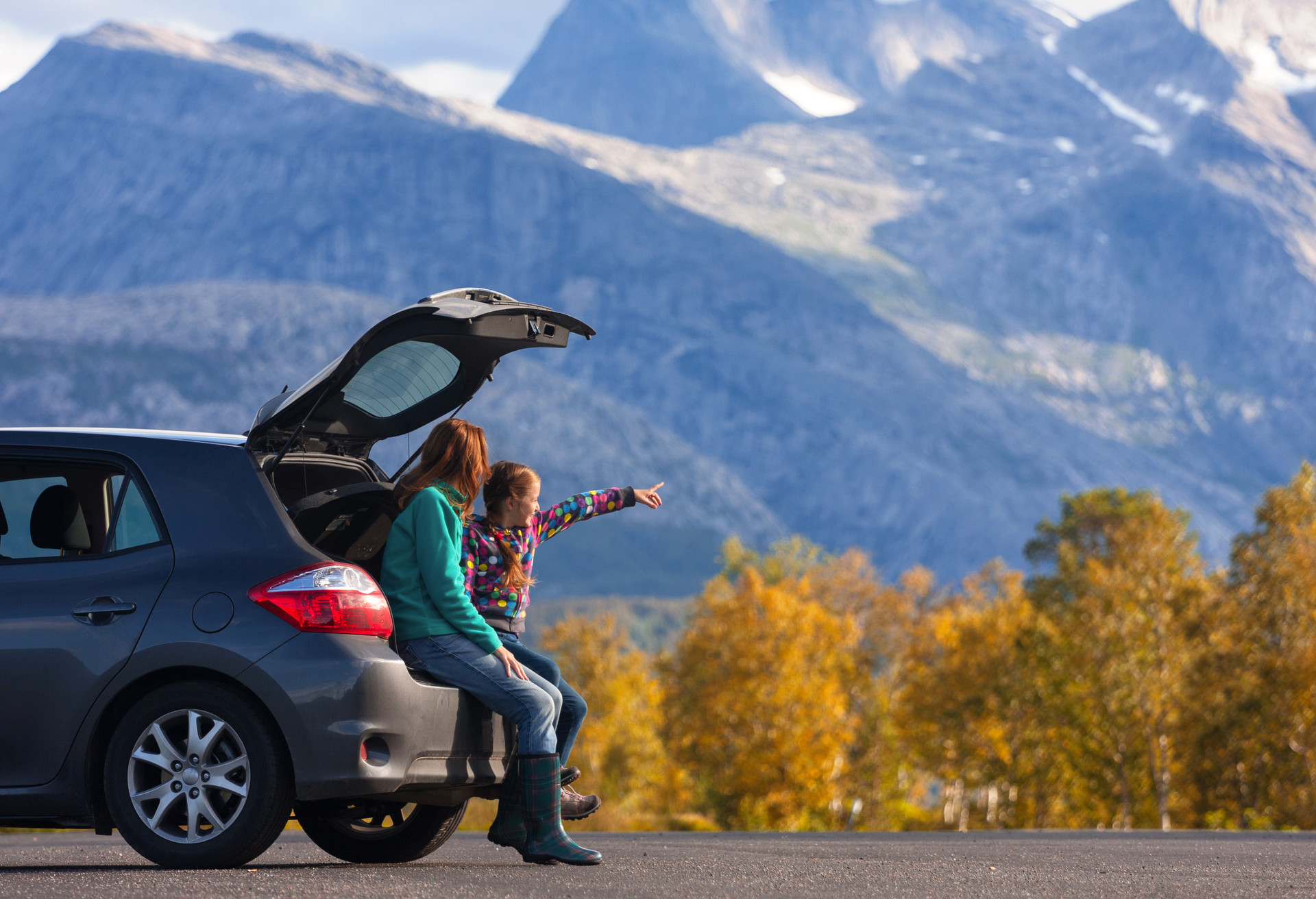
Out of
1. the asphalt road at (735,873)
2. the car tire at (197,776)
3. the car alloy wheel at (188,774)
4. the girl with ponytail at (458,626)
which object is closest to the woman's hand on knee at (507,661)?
the girl with ponytail at (458,626)

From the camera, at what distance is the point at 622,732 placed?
236 ft

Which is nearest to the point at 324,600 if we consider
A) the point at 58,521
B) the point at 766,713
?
the point at 58,521

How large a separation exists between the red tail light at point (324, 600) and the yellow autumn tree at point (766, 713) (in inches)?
1811

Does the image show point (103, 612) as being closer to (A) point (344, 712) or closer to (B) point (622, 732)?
(A) point (344, 712)

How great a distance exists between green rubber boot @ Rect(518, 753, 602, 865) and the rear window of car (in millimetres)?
1944

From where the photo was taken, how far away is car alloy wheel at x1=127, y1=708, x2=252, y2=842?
18.3ft

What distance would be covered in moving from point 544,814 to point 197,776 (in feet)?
5.16

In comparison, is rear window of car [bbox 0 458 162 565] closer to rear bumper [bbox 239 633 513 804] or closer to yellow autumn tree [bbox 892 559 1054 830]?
rear bumper [bbox 239 633 513 804]

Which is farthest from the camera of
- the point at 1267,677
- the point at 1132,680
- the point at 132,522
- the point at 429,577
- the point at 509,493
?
the point at 1132,680

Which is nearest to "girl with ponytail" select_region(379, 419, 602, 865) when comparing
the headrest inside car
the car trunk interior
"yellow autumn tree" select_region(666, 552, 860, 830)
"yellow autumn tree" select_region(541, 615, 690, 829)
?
the car trunk interior

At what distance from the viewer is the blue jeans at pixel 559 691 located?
673 cm

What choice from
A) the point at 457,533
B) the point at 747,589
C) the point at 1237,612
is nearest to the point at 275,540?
the point at 457,533

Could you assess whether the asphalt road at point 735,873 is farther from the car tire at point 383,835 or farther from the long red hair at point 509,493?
the long red hair at point 509,493

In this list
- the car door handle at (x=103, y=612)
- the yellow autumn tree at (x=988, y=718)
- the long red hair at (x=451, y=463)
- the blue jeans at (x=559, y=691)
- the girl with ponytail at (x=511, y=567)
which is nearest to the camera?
the car door handle at (x=103, y=612)
